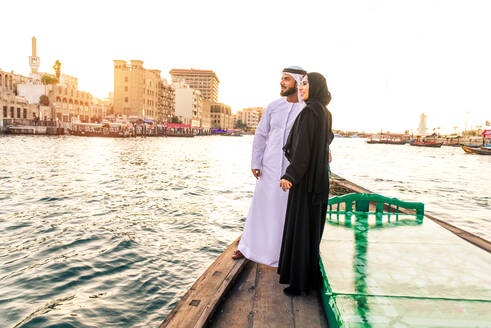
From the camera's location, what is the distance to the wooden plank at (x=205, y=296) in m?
2.48

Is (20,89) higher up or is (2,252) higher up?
(20,89)

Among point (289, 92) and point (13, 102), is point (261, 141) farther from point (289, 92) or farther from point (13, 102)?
point (13, 102)

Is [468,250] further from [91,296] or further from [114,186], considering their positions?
[114,186]

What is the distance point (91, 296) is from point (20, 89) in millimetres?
90192

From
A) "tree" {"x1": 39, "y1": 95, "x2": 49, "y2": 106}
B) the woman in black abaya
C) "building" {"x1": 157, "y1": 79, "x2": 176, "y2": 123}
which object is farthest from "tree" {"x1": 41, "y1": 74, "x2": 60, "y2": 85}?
the woman in black abaya

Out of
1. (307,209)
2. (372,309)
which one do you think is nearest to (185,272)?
(307,209)

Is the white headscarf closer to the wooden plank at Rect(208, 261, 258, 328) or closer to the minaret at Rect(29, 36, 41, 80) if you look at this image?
the wooden plank at Rect(208, 261, 258, 328)

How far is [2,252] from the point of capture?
19.1ft

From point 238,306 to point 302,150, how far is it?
1.43 m

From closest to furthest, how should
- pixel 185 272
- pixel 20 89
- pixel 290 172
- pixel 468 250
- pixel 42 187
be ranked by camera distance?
1. pixel 290 172
2. pixel 468 250
3. pixel 185 272
4. pixel 42 187
5. pixel 20 89

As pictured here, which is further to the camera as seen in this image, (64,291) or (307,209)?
(64,291)

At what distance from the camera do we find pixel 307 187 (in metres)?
2.84

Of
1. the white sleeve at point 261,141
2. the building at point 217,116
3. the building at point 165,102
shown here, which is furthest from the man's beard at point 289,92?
the building at point 217,116

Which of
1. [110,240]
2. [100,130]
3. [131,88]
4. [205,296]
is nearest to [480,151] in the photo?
[110,240]
